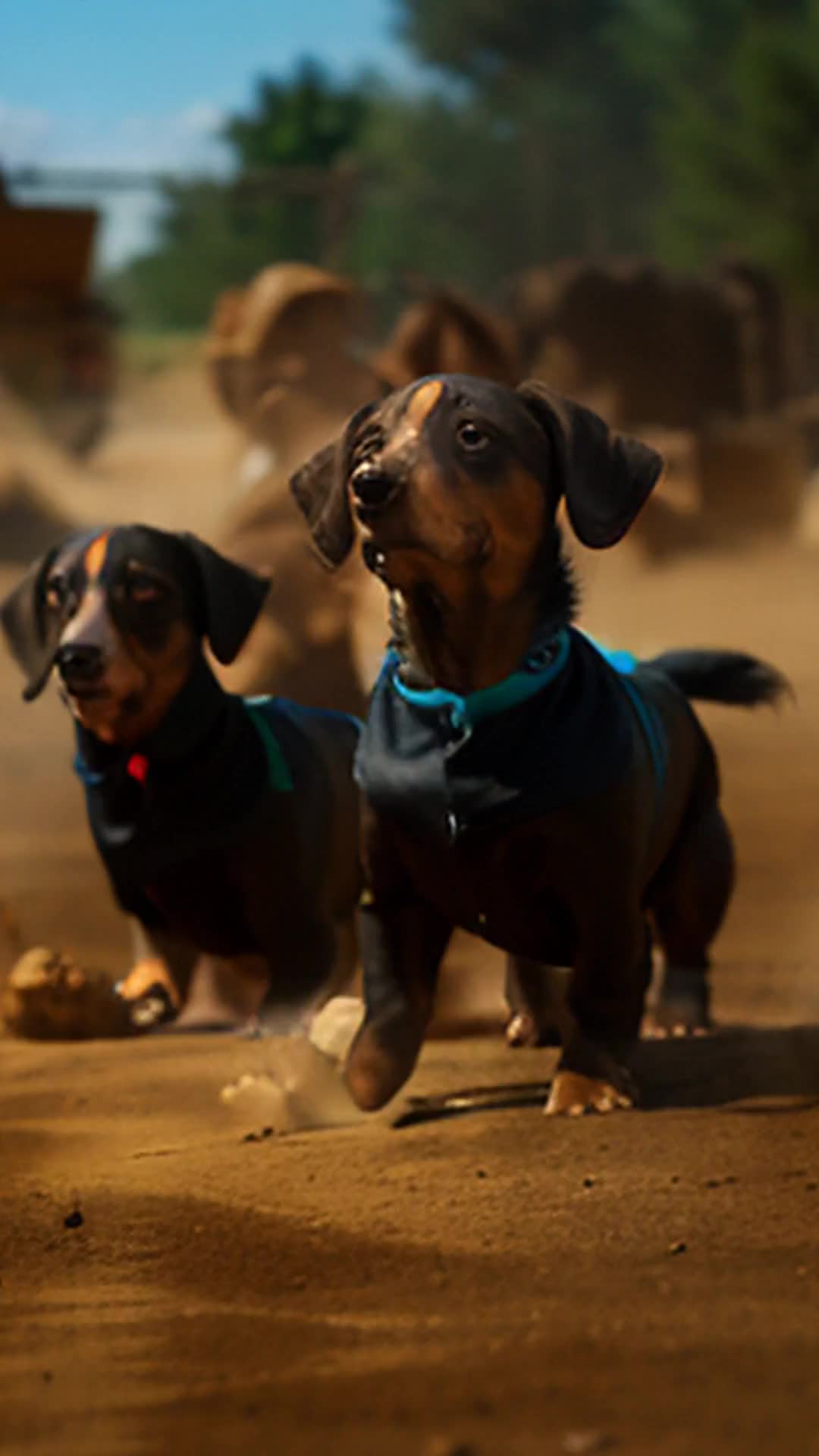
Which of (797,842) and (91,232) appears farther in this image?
(91,232)

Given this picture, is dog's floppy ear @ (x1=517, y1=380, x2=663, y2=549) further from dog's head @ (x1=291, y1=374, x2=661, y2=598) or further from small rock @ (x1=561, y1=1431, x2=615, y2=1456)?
small rock @ (x1=561, y1=1431, x2=615, y2=1456)

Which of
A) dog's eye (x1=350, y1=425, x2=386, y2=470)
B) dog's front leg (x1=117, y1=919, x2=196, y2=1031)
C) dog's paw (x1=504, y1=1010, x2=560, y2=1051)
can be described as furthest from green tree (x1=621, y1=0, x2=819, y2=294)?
dog's eye (x1=350, y1=425, x2=386, y2=470)

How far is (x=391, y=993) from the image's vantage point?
3.73 m

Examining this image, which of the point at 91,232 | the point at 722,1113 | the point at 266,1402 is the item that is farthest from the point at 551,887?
the point at 91,232

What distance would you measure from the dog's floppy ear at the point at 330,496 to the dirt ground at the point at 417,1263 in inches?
37.8

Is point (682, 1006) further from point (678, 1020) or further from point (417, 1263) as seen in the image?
point (417, 1263)

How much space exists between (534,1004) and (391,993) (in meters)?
0.65

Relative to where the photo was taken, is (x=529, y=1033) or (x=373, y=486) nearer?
(x=373, y=486)

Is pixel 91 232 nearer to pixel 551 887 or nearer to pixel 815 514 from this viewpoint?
pixel 815 514

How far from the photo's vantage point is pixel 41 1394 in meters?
2.32

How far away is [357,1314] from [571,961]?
1293mm

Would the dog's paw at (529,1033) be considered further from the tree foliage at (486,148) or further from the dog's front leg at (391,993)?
the tree foliage at (486,148)

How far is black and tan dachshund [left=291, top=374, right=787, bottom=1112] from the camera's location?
134 inches

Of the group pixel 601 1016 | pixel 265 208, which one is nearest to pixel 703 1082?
pixel 601 1016
